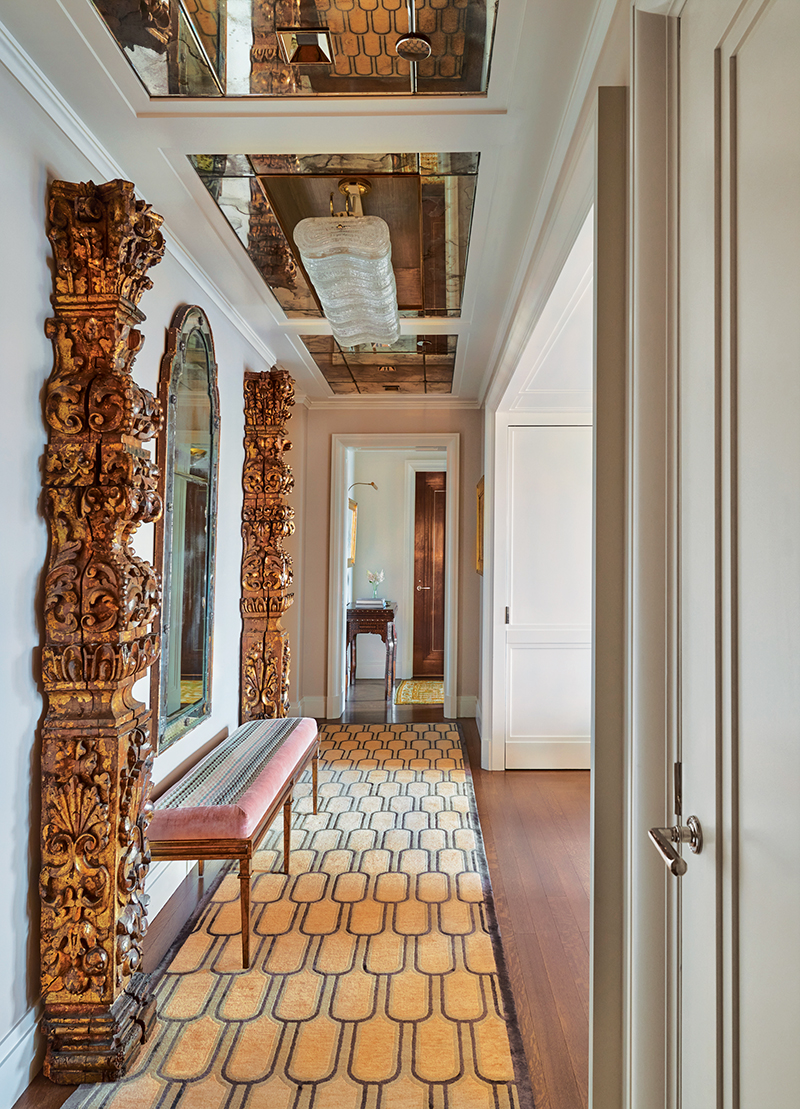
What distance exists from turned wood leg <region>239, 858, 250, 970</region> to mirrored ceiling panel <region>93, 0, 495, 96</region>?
88.4 inches

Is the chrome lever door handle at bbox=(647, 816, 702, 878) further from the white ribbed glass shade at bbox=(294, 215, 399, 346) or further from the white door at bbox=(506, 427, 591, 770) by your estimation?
the white door at bbox=(506, 427, 591, 770)

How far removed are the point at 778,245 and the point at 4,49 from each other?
5.80 feet

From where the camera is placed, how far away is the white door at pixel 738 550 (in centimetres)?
82

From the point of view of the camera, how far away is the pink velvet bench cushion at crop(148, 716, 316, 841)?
2.22 metres

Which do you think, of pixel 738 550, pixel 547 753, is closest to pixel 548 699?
pixel 547 753

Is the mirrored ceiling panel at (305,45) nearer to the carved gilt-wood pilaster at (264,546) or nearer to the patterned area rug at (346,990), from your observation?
the carved gilt-wood pilaster at (264,546)

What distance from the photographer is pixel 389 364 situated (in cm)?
446

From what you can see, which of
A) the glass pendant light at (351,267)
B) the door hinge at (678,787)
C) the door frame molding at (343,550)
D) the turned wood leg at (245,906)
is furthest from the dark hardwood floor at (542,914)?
the glass pendant light at (351,267)

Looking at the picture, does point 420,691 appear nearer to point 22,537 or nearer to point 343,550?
point 343,550

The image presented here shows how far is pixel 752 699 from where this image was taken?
0.91 meters

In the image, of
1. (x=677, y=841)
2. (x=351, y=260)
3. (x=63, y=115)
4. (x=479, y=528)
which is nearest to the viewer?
(x=677, y=841)

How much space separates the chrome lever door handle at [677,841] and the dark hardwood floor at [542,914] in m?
1.00

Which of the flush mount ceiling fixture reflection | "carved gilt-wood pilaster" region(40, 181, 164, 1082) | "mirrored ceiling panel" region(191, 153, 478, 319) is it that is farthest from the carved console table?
"carved gilt-wood pilaster" region(40, 181, 164, 1082)

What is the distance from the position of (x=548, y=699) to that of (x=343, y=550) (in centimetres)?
200
